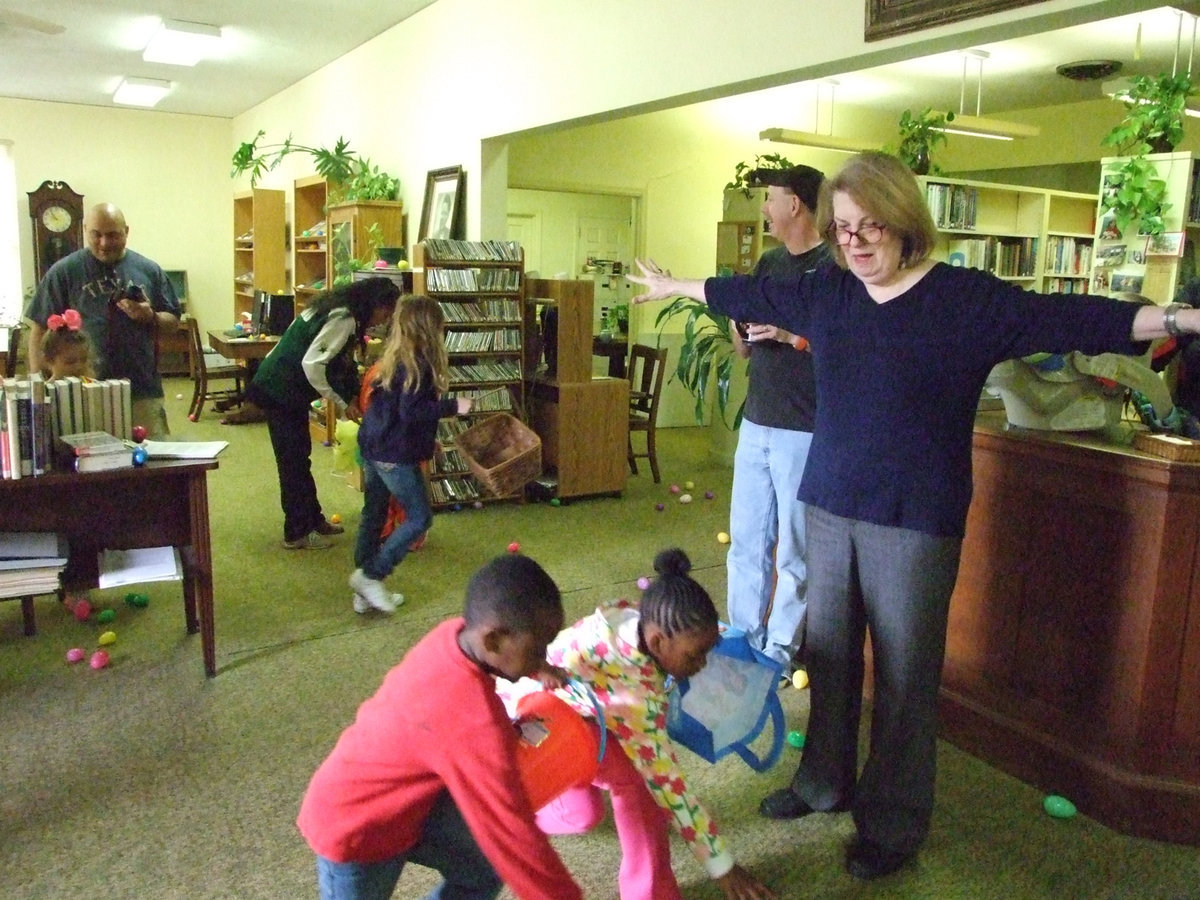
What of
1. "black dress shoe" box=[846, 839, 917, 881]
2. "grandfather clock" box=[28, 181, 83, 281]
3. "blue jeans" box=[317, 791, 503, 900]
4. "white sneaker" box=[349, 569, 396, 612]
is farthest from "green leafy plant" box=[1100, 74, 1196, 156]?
"grandfather clock" box=[28, 181, 83, 281]

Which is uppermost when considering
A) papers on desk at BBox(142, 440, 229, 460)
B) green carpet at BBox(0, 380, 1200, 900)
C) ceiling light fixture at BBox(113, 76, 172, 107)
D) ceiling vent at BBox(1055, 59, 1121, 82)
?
ceiling light fixture at BBox(113, 76, 172, 107)

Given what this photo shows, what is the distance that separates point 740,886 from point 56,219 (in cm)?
1057

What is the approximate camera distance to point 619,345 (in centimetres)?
682

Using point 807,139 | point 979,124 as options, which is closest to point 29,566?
point 807,139

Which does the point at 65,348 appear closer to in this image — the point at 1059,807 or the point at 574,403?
the point at 574,403

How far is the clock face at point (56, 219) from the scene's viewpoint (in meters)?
9.98

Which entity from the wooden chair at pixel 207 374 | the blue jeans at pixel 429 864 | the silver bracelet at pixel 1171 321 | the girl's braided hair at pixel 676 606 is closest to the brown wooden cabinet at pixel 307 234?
the wooden chair at pixel 207 374

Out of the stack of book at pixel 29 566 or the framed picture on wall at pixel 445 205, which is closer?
the stack of book at pixel 29 566

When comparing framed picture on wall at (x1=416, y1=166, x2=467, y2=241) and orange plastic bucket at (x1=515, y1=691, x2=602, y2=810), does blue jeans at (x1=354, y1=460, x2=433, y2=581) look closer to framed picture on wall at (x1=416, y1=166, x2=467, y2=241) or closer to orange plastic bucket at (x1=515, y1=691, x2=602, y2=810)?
orange plastic bucket at (x1=515, y1=691, x2=602, y2=810)

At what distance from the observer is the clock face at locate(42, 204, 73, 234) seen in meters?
9.98

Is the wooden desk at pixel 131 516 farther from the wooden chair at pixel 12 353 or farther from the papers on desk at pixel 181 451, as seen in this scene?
the wooden chair at pixel 12 353

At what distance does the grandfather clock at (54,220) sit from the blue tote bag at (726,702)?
9.94 metres

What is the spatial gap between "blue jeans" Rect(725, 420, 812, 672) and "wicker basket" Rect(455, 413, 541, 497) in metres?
1.83

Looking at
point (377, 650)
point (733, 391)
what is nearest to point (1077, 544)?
point (377, 650)
